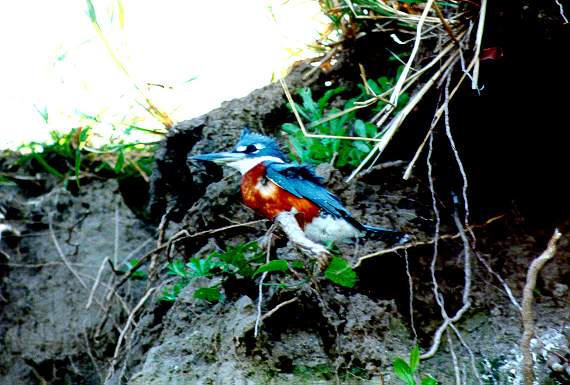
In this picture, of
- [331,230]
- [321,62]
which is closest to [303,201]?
[331,230]

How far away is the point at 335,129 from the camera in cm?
432

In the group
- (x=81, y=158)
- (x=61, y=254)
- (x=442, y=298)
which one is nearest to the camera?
(x=442, y=298)

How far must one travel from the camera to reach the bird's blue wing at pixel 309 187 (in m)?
3.71

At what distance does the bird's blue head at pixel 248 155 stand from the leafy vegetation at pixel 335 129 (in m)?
0.26

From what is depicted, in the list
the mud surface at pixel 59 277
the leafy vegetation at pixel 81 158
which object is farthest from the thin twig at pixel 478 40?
the mud surface at pixel 59 277

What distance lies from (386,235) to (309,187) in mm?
445

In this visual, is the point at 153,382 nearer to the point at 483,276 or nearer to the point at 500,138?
the point at 483,276

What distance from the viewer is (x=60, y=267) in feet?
16.7

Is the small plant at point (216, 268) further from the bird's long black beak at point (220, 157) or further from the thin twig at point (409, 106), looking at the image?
the thin twig at point (409, 106)

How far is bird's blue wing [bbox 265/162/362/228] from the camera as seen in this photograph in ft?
12.2

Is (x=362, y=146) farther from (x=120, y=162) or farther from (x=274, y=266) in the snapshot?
(x=120, y=162)

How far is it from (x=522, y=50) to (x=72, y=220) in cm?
315

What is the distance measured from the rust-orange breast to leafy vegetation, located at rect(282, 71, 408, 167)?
463 millimetres

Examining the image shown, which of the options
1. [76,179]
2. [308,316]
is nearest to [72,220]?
[76,179]
